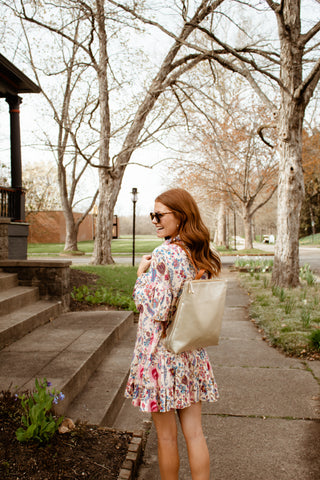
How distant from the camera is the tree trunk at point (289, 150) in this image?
8.47 metres

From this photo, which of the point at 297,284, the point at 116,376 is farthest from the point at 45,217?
the point at 116,376

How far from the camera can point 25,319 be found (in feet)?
14.7

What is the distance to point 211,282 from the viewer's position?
1.93 m

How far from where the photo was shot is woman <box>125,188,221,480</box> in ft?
6.27

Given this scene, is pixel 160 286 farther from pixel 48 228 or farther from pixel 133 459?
pixel 48 228

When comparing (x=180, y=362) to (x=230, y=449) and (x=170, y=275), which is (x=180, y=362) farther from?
(x=230, y=449)

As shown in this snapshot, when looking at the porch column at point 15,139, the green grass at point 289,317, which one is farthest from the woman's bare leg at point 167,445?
the porch column at point 15,139

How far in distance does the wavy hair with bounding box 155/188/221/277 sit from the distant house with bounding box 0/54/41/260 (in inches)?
229

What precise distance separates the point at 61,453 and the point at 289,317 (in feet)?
15.4

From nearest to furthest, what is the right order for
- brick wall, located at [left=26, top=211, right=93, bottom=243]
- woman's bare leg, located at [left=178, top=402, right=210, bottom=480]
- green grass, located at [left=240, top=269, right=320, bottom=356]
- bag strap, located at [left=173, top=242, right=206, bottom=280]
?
1. woman's bare leg, located at [left=178, top=402, right=210, bottom=480]
2. bag strap, located at [left=173, top=242, right=206, bottom=280]
3. green grass, located at [left=240, top=269, right=320, bottom=356]
4. brick wall, located at [left=26, top=211, right=93, bottom=243]

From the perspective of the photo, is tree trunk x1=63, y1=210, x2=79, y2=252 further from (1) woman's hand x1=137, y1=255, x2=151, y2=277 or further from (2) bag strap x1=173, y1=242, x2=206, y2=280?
(2) bag strap x1=173, y1=242, x2=206, y2=280

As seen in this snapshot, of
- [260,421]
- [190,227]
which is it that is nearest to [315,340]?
[260,421]

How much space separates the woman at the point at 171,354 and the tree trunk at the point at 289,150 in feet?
23.3

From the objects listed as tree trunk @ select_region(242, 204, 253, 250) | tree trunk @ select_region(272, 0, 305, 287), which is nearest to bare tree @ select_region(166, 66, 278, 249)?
tree trunk @ select_region(242, 204, 253, 250)
